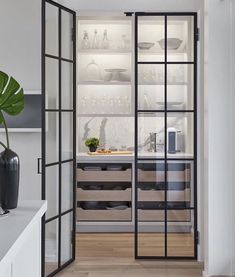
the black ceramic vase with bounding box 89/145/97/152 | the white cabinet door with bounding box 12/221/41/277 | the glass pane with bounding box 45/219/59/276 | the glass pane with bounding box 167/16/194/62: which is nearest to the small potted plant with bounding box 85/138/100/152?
the black ceramic vase with bounding box 89/145/97/152

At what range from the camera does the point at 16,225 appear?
1983 mm

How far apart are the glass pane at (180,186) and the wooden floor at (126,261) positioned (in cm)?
31

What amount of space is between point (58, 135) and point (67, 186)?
1.66 feet

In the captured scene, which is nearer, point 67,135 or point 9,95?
→ point 9,95

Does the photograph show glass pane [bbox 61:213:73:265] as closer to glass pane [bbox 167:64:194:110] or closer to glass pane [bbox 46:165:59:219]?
glass pane [bbox 46:165:59:219]

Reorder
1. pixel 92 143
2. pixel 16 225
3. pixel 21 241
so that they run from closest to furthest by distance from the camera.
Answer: pixel 21 241 < pixel 16 225 < pixel 92 143

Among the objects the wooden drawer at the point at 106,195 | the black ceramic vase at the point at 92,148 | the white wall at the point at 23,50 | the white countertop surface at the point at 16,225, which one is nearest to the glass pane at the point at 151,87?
the white wall at the point at 23,50

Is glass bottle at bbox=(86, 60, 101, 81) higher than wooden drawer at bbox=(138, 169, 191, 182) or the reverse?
higher

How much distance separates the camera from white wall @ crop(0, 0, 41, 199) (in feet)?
15.3

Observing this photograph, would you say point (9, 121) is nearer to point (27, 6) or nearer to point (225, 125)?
point (27, 6)

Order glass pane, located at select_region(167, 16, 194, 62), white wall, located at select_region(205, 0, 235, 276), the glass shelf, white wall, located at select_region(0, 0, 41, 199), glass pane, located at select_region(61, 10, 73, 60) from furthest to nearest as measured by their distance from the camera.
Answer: the glass shelf
glass pane, located at select_region(167, 16, 194, 62)
white wall, located at select_region(0, 0, 41, 199)
glass pane, located at select_region(61, 10, 73, 60)
white wall, located at select_region(205, 0, 235, 276)

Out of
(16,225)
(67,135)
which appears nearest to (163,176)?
(67,135)

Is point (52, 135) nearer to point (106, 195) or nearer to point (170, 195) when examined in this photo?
point (170, 195)

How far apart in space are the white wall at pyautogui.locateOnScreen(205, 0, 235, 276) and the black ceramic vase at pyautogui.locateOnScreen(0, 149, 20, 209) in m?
2.16
